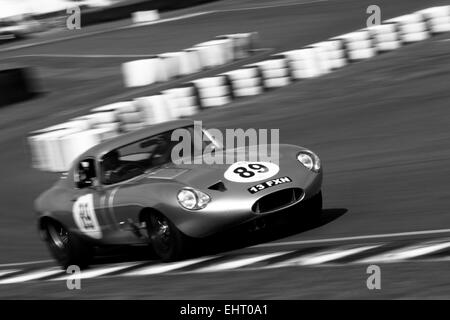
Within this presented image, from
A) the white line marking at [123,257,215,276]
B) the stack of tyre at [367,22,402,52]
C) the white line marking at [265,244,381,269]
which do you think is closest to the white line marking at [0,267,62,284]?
the white line marking at [123,257,215,276]

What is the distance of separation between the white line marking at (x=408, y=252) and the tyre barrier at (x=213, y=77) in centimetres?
807

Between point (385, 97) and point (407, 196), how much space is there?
619 cm

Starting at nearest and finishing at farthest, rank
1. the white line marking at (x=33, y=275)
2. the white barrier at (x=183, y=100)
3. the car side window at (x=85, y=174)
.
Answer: the car side window at (x=85, y=174), the white line marking at (x=33, y=275), the white barrier at (x=183, y=100)

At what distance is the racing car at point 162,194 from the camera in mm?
7934

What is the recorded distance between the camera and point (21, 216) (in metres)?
12.2

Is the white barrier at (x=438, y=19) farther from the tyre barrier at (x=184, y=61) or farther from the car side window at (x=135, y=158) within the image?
the car side window at (x=135, y=158)

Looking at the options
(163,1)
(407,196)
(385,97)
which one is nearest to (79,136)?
(385,97)

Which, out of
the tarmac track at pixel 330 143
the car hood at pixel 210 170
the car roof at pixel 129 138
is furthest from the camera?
the car roof at pixel 129 138

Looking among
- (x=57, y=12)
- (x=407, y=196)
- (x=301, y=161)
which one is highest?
(x=301, y=161)

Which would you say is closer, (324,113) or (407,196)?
(407,196)

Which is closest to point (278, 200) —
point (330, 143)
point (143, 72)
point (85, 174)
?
point (85, 174)
